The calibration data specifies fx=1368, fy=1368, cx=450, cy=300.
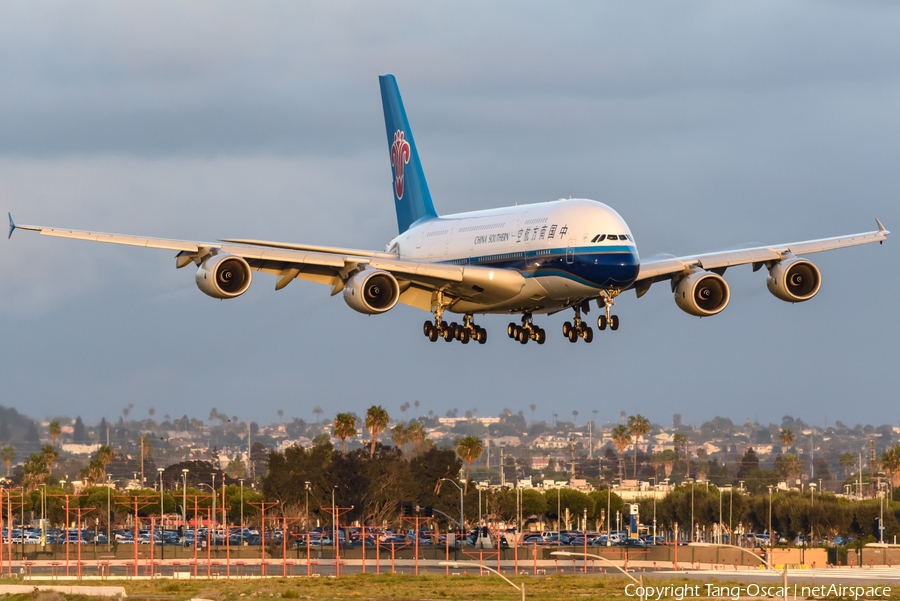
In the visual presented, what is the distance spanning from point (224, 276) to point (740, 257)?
26.7 m

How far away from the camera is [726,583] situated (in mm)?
90125

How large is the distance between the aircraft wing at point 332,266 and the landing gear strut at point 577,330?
180 inches

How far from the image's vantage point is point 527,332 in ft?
247

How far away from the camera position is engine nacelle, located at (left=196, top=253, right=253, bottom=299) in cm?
6525

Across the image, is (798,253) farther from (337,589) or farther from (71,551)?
(71,551)

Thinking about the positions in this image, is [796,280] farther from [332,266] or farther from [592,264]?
[332,266]

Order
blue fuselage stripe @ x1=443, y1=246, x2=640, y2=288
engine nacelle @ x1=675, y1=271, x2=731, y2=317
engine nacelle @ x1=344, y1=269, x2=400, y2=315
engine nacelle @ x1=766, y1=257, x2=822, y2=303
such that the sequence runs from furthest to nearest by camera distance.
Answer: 1. engine nacelle @ x1=766, y1=257, x2=822, y2=303
2. engine nacelle @ x1=675, y1=271, x2=731, y2=317
3. engine nacelle @ x1=344, y1=269, x2=400, y2=315
4. blue fuselage stripe @ x1=443, y1=246, x2=640, y2=288

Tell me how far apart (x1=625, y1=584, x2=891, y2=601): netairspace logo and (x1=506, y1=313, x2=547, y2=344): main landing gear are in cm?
1496

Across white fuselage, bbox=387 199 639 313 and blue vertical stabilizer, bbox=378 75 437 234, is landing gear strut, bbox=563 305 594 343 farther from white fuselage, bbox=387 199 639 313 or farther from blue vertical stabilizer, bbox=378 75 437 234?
blue vertical stabilizer, bbox=378 75 437 234

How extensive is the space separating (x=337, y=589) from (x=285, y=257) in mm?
32802

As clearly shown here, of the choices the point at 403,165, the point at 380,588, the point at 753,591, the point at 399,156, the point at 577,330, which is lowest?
the point at 380,588

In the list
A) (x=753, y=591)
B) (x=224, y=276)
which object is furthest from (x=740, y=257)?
(x=224, y=276)

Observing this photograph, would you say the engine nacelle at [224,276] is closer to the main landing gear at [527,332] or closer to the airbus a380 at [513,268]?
the airbus a380 at [513,268]

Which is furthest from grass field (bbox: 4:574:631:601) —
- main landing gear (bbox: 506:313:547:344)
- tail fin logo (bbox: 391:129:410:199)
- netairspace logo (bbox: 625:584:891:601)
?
tail fin logo (bbox: 391:129:410:199)
